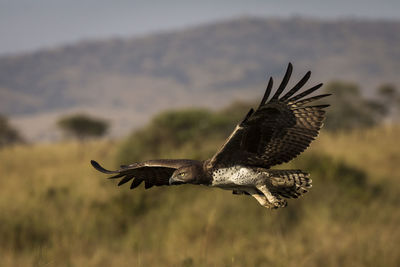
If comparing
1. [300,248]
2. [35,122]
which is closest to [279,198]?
[300,248]

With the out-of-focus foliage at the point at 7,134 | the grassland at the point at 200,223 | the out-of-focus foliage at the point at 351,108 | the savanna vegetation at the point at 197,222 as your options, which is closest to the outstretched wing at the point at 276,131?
the savanna vegetation at the point at 197,222

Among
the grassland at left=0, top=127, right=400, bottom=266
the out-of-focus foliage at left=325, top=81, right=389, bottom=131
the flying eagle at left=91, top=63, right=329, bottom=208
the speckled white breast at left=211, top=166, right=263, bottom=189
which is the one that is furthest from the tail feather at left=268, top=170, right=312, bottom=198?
the out-of-focus foliage at left=325, top=81, right=389, bottom=131

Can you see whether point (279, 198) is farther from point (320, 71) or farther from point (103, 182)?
point (320, 71)

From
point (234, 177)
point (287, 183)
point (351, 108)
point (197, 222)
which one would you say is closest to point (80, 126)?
point (351, 108)

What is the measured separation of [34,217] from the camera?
950 centimetres

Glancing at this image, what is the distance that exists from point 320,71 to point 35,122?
10393 cm

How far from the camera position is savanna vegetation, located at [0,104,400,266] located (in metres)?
6.99

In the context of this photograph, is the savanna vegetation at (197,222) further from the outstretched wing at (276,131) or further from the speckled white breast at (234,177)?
the speckled white breast at (234,177)

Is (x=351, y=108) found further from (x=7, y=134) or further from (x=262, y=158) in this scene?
(x=262, y=158)

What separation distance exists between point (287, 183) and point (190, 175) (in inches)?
28.1

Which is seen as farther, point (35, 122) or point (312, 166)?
point (35, 122)

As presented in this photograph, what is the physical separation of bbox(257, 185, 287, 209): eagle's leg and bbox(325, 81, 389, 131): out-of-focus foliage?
3597cm

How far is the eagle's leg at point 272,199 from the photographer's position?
10.5 ft

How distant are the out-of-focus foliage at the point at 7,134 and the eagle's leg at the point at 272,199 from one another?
34.9 metres
